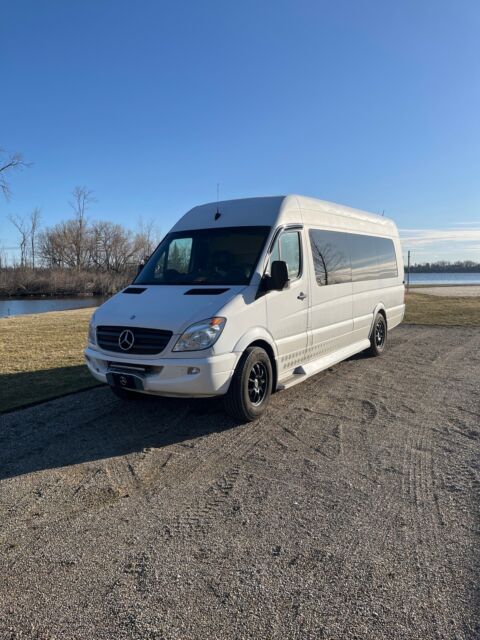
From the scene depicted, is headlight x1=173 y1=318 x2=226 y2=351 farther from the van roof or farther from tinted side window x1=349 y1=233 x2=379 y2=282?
tinted side window x1=349 y1=233 x2=379 y2=282

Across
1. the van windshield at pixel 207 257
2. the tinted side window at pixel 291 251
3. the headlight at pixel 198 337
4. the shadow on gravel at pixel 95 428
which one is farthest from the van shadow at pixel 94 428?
the tinted side window at pixel 291 251

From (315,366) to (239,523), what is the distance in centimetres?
373

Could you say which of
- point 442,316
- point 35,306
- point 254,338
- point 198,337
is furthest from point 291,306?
point 35,306

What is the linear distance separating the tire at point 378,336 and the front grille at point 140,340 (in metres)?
5.54

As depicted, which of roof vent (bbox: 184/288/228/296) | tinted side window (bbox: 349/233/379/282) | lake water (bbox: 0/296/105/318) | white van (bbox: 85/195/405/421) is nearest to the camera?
white van (bbox: 85/195/405/421)

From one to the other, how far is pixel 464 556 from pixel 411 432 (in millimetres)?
2322

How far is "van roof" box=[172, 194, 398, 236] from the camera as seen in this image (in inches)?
254

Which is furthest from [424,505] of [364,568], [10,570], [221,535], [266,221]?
[266,221]

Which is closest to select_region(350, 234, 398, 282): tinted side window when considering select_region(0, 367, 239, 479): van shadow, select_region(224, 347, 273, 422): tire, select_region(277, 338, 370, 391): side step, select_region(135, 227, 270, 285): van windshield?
select_region(277, 338, 370, 391): side step

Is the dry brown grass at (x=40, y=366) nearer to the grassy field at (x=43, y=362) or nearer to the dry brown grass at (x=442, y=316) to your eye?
the grassy field at (x=43, y=362)

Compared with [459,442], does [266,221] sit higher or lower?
higher

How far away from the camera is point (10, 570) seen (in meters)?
2.95

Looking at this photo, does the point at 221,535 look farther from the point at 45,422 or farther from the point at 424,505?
the point at 45,422

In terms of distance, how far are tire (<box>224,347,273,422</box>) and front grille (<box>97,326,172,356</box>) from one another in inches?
35.2
